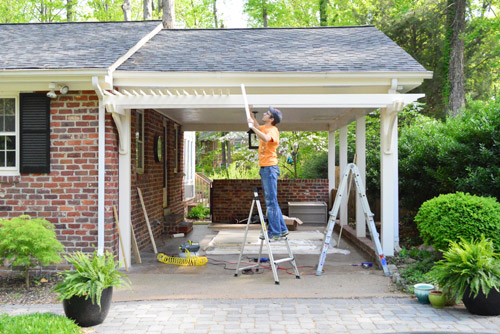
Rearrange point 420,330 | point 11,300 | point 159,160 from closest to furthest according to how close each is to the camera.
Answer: point 420,330
point 11,300
point 159,160

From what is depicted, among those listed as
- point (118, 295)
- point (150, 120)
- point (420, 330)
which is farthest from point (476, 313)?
point (150, 120)

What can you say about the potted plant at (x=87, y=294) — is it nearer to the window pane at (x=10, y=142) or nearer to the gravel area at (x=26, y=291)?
the gravel area at (x=26, y=291)

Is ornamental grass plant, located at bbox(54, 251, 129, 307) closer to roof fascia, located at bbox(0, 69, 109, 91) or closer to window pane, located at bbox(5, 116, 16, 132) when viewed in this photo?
roof fascia, located at bbox(0, 69, 109, 91)

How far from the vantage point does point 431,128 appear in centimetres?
983

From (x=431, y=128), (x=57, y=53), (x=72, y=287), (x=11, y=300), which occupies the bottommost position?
(x=11, y=300)

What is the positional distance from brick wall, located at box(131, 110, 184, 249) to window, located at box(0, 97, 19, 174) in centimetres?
184

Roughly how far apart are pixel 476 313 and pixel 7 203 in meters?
6.27

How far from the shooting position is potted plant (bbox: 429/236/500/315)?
4668 millimetres

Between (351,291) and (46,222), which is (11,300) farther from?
(351,291)

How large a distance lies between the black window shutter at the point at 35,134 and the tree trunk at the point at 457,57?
13.7m

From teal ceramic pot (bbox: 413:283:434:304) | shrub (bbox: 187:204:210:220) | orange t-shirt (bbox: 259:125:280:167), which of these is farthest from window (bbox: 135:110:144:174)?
shrub (bbox: 187:204:210:220)

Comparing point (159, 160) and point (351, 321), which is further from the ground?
point (159, 160)

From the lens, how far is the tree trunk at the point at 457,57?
1611 centimetres

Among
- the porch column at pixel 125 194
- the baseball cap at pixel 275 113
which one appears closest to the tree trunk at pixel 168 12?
the porch column at pixel 125 194
